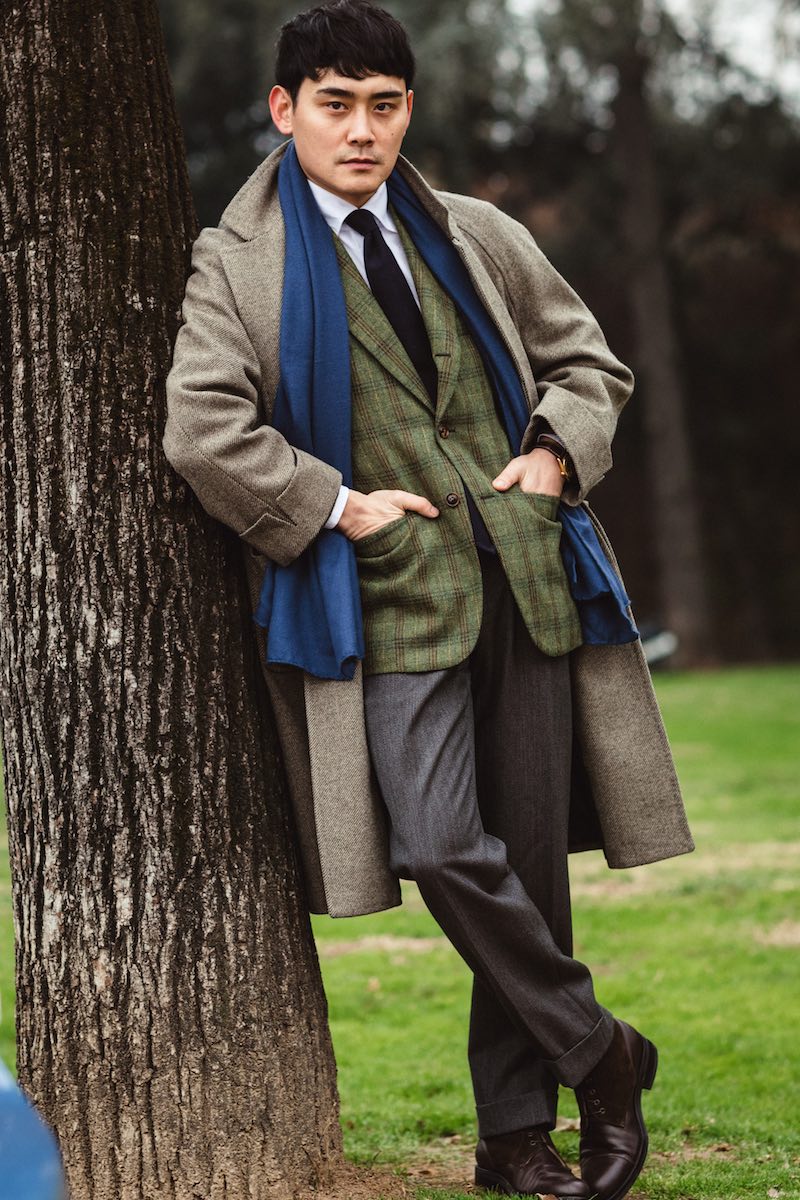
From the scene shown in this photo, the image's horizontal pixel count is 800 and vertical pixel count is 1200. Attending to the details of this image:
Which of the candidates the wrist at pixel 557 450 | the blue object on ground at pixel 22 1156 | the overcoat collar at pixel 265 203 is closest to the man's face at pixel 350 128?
the overcoat collar at pixel 265 203

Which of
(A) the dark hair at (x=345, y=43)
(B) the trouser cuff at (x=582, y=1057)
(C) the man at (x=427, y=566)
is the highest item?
(A) the dark hair at (x=345, y=43)

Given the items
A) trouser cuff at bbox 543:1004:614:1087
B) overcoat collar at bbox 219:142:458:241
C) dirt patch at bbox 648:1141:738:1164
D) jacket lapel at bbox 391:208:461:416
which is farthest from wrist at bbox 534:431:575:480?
dirt patch at bbox 648:1141:738:1164

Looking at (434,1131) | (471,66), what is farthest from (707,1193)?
(471,66)

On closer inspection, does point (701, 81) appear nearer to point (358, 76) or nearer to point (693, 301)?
point (693, 301)

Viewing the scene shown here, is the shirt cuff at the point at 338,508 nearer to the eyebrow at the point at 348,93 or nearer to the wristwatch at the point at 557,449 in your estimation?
the wristwatch at the point at 557,449

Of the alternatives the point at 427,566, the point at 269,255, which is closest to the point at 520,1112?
the point at 427,566

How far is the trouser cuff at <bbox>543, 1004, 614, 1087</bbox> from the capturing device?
3.04m

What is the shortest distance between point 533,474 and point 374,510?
1.17ft

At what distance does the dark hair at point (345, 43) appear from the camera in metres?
3.01

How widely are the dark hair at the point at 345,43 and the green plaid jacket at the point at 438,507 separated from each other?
33 centimetres

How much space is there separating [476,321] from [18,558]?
1043mm

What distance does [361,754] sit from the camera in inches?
118

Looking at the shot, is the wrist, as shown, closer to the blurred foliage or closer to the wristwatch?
the wristwatch

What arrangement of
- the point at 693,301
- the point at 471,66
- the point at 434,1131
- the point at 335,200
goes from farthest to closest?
the point at 693,301, the point at 471,66, the point at 434,1131, the point at 335,200
